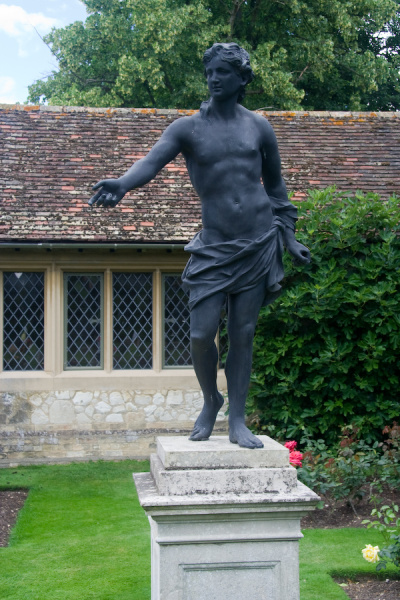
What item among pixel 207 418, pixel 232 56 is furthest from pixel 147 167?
pixel 207 418

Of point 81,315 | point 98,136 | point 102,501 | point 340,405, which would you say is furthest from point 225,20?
point 102,501

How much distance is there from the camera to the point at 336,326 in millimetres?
10977

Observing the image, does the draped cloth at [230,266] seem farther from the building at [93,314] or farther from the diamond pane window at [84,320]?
the diamond pane window at [84,320]

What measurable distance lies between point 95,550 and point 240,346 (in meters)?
3.70

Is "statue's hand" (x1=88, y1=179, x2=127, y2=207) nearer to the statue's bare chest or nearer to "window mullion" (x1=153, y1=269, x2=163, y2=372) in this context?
the statue's bare chest

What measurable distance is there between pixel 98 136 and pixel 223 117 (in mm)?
9211

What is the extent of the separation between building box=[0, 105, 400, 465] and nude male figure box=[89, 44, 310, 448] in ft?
22.5

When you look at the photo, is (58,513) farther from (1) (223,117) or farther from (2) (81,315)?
(1) (223,117)

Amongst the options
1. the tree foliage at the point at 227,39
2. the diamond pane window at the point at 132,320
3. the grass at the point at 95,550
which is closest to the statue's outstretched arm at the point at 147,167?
the grass at the point at 95,550

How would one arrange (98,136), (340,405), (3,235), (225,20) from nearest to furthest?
1. (340,405)
2. (3,235)
3. (98,136)
4. (225,20)

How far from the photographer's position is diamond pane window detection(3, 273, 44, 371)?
12.4 metres

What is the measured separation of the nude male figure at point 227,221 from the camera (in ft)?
15.8

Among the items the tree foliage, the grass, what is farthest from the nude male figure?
the tree foliage

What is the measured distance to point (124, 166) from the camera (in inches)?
509
